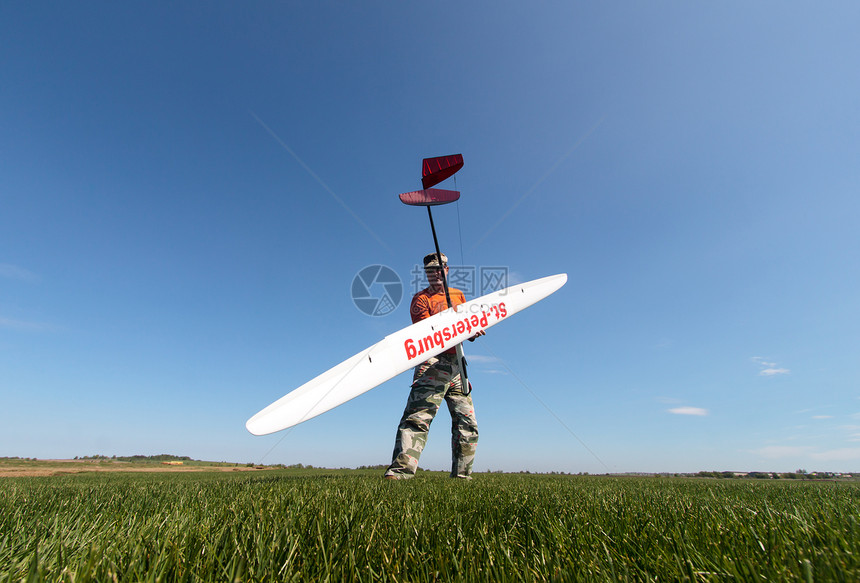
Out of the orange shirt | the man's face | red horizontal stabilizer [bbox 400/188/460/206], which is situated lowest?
the orange shirt

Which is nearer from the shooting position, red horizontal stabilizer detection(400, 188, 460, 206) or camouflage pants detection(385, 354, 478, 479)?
camouflage pants detection(385, 354, 478, 479)

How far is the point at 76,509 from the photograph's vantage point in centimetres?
186

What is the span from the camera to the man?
4801mm

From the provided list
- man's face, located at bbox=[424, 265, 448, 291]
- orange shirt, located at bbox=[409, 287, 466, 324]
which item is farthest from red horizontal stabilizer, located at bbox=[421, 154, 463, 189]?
orange shirt, located at bbox=[409, 287, 466, 324]

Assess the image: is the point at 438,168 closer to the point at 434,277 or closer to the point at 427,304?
the point at 434,277

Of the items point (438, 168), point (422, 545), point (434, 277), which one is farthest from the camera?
point (434, 277)

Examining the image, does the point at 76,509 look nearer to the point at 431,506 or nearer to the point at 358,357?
the point at 431,506

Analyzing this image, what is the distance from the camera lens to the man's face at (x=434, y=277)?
5.90m

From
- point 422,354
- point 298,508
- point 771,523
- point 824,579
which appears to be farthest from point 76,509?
point 422,354

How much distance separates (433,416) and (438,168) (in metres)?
3.62

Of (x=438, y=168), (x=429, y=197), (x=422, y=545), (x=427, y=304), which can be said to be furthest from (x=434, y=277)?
(x=422, y=545)

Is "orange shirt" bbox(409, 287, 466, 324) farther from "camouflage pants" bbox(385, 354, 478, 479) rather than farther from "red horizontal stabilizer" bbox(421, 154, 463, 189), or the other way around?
"red horizontal stabilizer" bbox(421, 154, 463, 189)

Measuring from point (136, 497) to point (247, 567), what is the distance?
2.11 meters

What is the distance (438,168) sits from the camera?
5.69m
